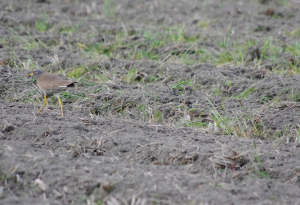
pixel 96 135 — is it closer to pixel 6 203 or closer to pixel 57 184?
pixel 57 184

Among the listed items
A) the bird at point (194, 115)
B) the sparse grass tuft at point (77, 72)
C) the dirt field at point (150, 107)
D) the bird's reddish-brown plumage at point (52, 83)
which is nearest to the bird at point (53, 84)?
the bird's reddish-brown plumage at point (52, 83)

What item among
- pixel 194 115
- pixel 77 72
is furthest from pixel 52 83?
pixel 194 115

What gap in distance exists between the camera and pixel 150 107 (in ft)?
16.2

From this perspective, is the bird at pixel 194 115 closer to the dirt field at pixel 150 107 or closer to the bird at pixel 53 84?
the dirt field at pixel 150 107

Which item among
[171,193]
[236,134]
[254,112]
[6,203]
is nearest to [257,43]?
[254,112]

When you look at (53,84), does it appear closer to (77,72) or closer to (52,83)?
(52,83)

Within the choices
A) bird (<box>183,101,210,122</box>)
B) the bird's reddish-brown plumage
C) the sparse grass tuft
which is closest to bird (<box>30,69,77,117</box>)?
the bird's reddish-brown plumage

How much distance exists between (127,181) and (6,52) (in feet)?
13.5

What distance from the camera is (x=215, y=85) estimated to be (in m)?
5.61

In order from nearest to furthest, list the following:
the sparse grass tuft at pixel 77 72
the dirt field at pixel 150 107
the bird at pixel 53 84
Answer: the dirt field at pixel 150 107
the bird at pixel 53 84
the sparse grass tuft at pixel 77 72

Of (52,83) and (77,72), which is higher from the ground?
(52,83)

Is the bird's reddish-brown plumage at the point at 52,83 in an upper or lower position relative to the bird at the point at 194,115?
upper

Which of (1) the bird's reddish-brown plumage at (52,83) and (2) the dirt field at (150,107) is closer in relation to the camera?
(2) the dirt field at (150,107)

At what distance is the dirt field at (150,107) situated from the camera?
3.05 metres
